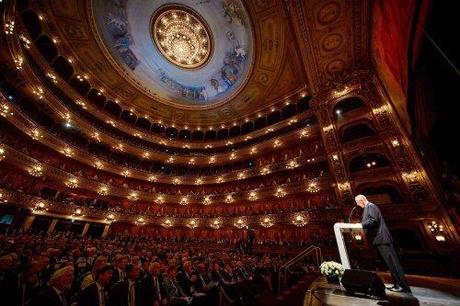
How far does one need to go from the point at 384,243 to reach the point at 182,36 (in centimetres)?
2409

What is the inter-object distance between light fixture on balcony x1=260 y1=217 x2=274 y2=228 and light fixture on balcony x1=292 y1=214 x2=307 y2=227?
1966mm

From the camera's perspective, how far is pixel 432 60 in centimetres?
485

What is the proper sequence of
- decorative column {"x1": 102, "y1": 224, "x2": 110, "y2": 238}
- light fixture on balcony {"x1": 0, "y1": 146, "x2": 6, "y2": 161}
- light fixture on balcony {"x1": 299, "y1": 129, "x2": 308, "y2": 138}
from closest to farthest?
light fixture on balcony {"x1": 0, "y1": 146, "x2": 6, "y2": 161} → light fixture on balcony {"x1": 299, "y1": 129, "x2": 308, "y2": 138} → decorative column {"x1": 102, "y1": 224, "x2": 110, "y2": 238}

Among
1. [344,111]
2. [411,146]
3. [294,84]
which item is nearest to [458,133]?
[411,146]

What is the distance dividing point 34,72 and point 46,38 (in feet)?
12.0

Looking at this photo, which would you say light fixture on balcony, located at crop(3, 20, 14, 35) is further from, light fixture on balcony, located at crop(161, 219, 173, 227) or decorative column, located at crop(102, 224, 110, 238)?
light fixture on balcony, located at crop(161, 219, 173, 227)

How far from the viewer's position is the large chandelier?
19.5m

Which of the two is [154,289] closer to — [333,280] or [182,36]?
[333,280]

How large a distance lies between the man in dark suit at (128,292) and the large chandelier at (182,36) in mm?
21502

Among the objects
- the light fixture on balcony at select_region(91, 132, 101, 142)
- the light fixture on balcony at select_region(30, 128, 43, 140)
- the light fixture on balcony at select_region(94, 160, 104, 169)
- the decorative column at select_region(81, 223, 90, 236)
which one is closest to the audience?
the light fixture on balcony at select_region(30, 128, 43, 140)

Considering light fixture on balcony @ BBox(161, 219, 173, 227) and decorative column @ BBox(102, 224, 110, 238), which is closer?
decorative column @ BBox(102, 224, 110, 238)

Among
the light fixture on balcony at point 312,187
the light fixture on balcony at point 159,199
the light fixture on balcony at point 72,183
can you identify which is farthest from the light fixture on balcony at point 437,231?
the light fixture on balcony at point 72,183

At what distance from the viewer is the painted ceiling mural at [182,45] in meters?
17.1

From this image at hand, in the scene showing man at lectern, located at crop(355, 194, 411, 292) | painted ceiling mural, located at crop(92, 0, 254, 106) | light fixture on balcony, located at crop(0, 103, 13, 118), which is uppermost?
painted ceiling mural, located at crop(92, 0, 254, 106)
